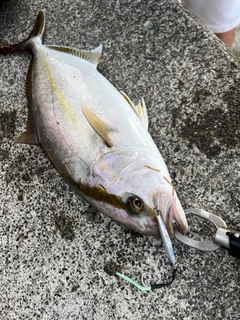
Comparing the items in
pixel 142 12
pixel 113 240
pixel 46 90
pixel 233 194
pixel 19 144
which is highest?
pixel 142 12

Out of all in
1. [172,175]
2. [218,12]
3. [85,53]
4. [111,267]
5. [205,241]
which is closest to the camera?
[205,241]

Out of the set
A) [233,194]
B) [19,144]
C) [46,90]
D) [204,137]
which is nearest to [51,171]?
[19,144]

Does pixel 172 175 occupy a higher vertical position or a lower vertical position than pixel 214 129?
lower

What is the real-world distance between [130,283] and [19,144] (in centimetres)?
106

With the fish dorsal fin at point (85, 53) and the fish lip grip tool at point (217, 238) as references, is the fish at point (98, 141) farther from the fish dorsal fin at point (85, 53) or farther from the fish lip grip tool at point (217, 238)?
the fish lip grip tool at point (217, 238)

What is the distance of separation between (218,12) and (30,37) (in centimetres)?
140

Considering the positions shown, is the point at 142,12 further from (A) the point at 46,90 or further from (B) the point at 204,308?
(B) the point at 204,308

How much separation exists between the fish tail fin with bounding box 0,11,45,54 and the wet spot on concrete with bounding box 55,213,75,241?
1.13m

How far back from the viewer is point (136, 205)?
1498 millimetres

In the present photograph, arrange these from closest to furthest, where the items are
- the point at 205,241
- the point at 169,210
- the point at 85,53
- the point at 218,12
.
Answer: the point at 169,210 < the point at 205,241 < the point at 85,53 < the point at 218,12

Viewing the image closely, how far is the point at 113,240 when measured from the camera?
180 cm

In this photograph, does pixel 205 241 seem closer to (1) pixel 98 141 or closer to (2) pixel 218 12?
(1) pixel 98 141

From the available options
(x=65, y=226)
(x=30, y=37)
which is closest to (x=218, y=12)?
(x=30, y=37)

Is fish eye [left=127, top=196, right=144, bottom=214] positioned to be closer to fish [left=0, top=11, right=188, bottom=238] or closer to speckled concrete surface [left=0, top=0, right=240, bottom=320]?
fish [left=0, top=11, right=188, bottom=238]
